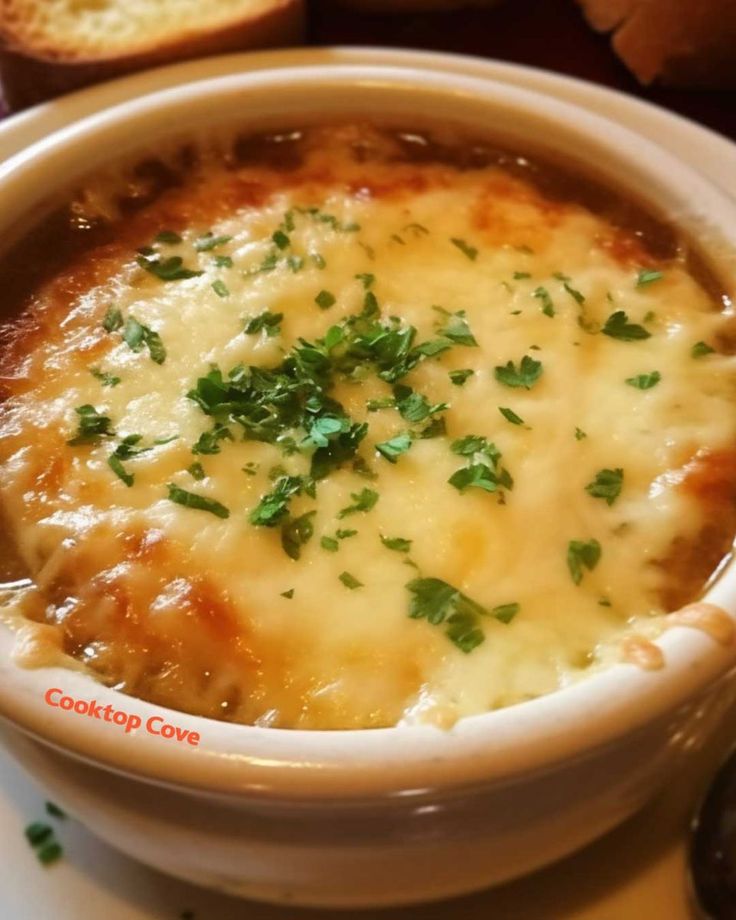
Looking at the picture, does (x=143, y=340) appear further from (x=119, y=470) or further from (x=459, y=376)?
(x=459, y=376)

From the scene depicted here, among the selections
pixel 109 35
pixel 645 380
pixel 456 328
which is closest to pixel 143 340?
pixel 456 328

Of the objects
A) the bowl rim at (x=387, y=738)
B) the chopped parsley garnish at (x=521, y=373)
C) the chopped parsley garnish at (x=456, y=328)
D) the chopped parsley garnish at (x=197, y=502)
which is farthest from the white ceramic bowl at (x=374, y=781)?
the chopped parsley garnish at (x=456, y=328)

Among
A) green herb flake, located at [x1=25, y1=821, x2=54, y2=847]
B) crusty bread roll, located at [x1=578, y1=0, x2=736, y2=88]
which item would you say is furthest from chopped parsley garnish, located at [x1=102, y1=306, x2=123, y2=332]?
crusty bread roll, located at [x1=578, y1=0, x2=736, y2=88]

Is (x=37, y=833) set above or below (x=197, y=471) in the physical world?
below

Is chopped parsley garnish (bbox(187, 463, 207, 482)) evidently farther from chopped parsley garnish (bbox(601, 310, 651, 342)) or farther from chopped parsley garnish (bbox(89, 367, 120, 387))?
chopped parsley garnish (bbox(601, 310, 651, 342))

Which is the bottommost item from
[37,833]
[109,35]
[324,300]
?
[37,833]

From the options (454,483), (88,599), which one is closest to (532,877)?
(454,483)

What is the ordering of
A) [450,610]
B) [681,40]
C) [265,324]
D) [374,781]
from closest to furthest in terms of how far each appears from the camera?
1. [374,781]
2. [450,610]
3. [265,324]
4. [681,40]

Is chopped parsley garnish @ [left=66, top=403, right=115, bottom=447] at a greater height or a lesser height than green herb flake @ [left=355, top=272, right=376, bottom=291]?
lesser
